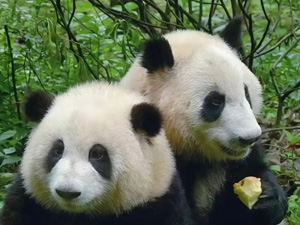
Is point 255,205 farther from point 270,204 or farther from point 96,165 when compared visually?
point 96,165

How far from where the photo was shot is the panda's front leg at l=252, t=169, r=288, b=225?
5.82 metres

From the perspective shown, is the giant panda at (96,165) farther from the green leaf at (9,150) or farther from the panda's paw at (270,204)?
the green leaf at (9,150)

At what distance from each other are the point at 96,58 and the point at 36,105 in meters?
2.03

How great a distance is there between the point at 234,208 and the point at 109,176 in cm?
150

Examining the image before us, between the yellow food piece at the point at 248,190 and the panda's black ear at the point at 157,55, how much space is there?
955 millimetres

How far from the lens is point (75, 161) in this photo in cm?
453

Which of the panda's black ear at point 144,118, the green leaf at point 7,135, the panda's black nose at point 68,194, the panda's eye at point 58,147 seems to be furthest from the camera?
the green leaf at point 7,135

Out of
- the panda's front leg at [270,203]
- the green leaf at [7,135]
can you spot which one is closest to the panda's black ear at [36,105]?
the green leaf at [7,135]

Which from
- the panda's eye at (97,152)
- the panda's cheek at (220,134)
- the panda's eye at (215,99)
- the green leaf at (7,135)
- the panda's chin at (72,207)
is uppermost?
the panda's eye at (215,99)

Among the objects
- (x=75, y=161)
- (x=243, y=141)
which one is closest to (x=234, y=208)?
(x=243, y=141)

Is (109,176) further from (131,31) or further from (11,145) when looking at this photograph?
(11,145)

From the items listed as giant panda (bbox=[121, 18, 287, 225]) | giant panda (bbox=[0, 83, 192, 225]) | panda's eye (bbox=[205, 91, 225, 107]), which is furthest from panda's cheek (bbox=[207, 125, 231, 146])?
giant panda (bbox=[0, 83, 192, 225])

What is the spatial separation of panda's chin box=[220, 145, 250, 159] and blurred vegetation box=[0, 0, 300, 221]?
42.1 inches

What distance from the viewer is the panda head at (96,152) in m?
4.57
